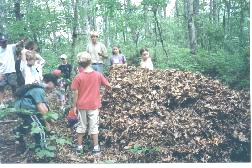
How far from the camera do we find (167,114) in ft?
24.6

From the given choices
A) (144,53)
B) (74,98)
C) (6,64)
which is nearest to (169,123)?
(74,98)

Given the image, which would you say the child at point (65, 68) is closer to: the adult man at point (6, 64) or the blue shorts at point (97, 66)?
the blue shorts at point (97, 66)

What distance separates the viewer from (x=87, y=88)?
6578 mm

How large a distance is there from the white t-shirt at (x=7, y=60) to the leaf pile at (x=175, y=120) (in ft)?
7.60

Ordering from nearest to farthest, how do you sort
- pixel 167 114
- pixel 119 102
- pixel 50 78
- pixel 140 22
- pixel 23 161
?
pixel 50 78 < pixel 23 161 < pixel 167 114 < pixel 119 102 < pixel 140 22

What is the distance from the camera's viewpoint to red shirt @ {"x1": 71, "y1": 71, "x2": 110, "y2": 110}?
258 inches

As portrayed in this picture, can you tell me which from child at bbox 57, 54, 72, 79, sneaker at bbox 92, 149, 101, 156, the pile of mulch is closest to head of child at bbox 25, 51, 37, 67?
the pile of mulch

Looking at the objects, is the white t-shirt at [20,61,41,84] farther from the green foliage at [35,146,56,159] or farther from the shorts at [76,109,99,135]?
the green foliage at [35,146,56,159]

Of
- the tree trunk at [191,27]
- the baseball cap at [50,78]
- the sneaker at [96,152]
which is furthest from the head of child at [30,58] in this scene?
the tree trunk at [191,27]

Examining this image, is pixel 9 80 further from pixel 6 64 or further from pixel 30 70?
pixel 30 70

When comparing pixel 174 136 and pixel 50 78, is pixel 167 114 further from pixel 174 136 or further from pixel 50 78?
pixel 50 78

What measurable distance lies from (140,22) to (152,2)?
9.85 ft

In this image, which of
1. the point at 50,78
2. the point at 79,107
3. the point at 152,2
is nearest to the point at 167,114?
the point at 79,107

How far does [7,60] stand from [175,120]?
13.5ft
